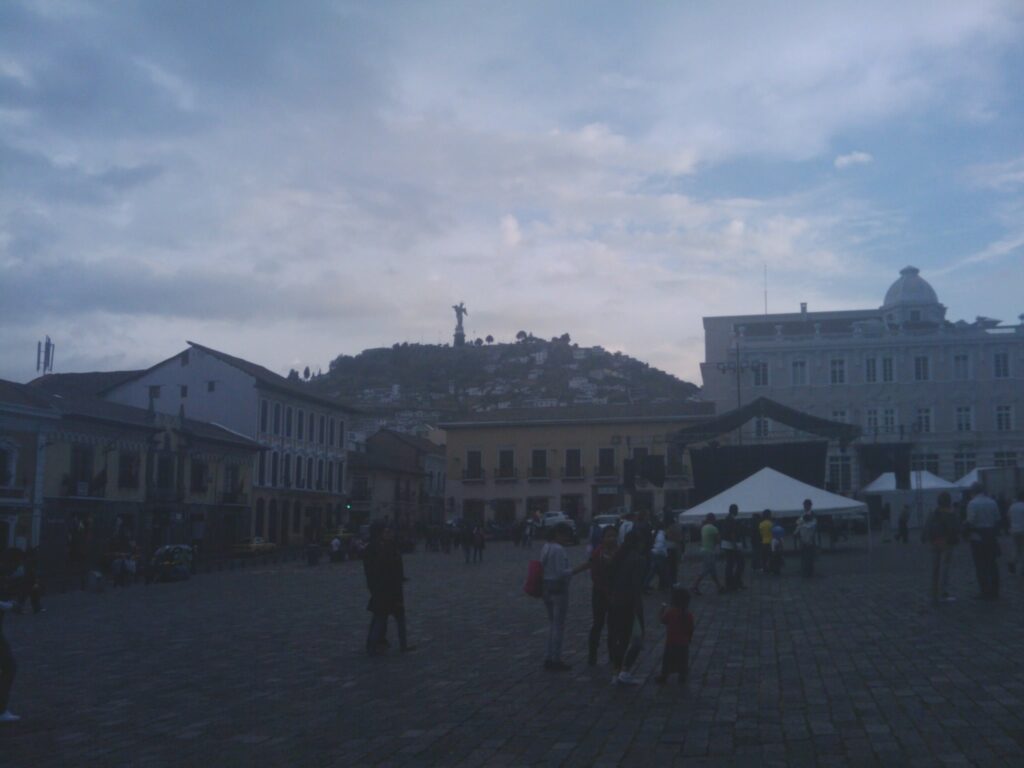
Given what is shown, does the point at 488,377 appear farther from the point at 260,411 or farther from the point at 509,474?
the point at 260,411

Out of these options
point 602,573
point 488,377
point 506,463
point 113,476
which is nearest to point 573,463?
point 506,463

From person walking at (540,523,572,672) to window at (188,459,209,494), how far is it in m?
41.8

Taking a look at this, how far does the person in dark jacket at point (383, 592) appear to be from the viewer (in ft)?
43.2

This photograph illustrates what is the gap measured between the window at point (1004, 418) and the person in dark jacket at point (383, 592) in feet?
190

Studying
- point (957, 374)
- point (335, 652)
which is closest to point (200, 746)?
point (335, 652)

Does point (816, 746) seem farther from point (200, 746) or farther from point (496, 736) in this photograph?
point (200, 746)

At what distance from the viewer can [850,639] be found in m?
13.0

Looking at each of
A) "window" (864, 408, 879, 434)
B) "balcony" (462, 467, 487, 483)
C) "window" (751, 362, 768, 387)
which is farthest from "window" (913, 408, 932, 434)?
"balcony" (462, 467, 487, 483)

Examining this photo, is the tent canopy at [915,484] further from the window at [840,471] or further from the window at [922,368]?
the window at [922,368]

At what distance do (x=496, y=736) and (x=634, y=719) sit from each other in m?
1.16

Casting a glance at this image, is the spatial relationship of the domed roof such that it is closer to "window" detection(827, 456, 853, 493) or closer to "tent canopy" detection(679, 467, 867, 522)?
"window" detection(827, 456, 853, 493)

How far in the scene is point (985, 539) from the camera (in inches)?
609

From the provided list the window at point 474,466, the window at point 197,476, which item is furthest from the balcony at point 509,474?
the window at point 197,476

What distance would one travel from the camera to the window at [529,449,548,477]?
72.9 meters
